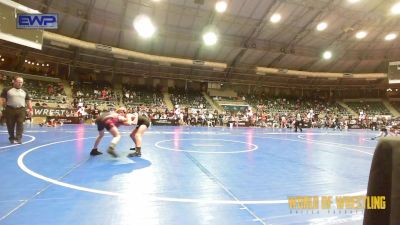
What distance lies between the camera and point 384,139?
4.20 feet

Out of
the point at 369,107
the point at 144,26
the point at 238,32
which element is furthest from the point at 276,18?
the point at 369,107

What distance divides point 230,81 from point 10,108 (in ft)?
114

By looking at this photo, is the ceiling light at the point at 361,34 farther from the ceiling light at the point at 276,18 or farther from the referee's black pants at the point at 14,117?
the referee's black pants at the point at 14,117

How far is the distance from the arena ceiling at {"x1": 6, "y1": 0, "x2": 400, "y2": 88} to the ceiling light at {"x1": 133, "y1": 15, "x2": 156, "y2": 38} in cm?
57

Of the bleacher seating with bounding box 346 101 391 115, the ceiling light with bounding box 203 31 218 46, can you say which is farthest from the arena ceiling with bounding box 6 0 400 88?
the bleacher seating with bounding box 346 101 391 115

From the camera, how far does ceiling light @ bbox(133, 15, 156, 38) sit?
89.2ft

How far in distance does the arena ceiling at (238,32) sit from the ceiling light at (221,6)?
537 mm

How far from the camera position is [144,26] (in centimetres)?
2759

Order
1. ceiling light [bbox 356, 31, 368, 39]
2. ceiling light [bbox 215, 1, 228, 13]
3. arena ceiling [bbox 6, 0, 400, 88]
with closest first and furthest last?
ceiling light [bbox 215, 1, 228, 13] → arena ceiling [bbox 6, 0, 400, 88] → ceiling light [bbox 356, 31, 368, 39]

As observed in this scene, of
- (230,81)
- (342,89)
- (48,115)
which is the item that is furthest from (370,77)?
(48,115)

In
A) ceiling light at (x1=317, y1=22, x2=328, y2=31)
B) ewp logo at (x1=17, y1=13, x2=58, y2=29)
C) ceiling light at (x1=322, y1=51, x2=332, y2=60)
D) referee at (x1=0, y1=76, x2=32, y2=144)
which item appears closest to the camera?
referee at (x1=0, y1=76, x2=32, y2=144)

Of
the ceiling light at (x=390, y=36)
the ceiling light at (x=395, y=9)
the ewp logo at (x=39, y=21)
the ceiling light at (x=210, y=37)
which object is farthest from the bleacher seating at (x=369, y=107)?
the ewp logo at (x=39, y=21)

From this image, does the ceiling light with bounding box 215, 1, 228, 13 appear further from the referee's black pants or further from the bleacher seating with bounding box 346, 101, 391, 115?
→ the bleacher seating with bounding box 346, 101, 391, 115

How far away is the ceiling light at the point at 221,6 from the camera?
84.9 ft
